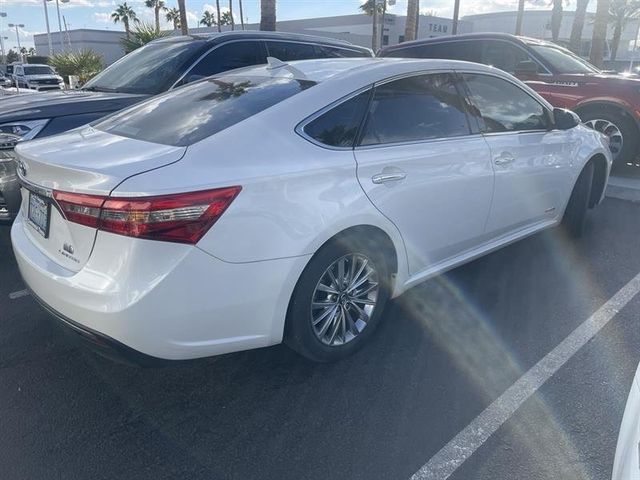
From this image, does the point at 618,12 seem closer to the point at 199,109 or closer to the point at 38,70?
the point at 38,70

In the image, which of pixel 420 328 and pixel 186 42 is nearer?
Answer: pixel 420 328

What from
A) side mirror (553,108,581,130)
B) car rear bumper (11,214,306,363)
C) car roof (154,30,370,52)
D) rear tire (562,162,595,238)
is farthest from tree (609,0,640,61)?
car rear bumper (11,214,306,363)

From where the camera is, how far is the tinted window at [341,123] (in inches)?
113

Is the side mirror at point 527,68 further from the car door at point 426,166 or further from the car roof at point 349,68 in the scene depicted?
the car door at point 426,166

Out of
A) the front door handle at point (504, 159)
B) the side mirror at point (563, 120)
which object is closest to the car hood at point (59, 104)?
the front door handle at point (504, 159)

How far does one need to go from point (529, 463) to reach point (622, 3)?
47.0 meters

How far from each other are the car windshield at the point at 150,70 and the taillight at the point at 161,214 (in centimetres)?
339

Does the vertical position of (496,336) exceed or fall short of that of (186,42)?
it falls short

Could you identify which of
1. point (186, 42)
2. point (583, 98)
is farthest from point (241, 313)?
point (583, 98)

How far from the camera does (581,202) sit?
499 centimetres

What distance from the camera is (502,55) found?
8336 mm

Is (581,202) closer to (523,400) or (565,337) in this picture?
(565,337)

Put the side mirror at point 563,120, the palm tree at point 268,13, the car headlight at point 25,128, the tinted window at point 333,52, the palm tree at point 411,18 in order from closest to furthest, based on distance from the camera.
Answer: the car headlight at point 25,128 → the side mirror at point 563,120 → the tinted window at point 333,52 → the palm tree at point 268,13 → the palm tree at point 411,18

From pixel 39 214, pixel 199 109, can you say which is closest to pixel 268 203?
pixel 199 109
